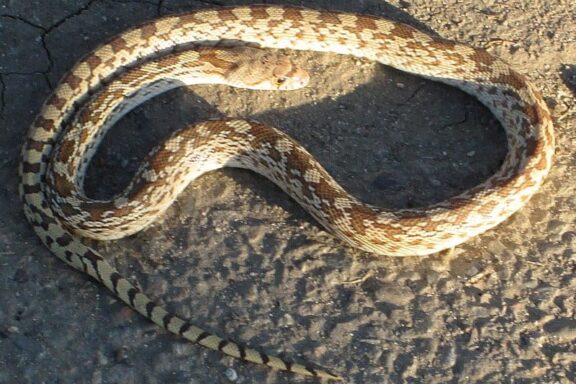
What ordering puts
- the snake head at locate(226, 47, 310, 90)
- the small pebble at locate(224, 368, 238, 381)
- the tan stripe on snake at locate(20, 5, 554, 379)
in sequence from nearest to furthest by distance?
the small pebble at locate(224, 368, 238, 381) → the tan stripe on snake at locate(20, 5, 554, 379) → the snake head at locate(226, 47, 310, 90)

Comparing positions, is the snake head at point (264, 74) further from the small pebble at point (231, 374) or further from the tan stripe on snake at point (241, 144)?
the small pebble at point (231, 374)

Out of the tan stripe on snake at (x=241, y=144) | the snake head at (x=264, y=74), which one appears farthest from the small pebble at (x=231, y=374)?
the snake head at (x=264, y=74)

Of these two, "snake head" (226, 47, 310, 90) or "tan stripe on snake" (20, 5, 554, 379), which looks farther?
"snake head" (226, 47, 310, 90)

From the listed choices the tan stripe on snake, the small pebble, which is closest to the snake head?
the tan stripe on snake

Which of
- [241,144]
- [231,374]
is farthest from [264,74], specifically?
[231,374]

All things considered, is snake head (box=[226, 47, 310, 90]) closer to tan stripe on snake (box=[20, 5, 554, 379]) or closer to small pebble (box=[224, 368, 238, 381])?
tan stripe on snake (box=[20, 5, 554, 379])

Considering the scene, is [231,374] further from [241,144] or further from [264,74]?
[264,74]

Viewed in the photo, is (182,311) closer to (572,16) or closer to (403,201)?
(403,201)

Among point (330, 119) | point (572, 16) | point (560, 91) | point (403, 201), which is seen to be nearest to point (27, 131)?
point (330, 119)
